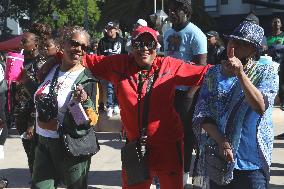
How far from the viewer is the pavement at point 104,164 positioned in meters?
6.55

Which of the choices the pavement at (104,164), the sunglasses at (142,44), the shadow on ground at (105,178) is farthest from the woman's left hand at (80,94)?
the shadow on ground at (105,178)

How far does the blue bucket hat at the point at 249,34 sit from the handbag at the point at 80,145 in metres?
1.39

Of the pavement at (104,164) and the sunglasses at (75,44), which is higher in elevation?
the sunglasses at (75,44)

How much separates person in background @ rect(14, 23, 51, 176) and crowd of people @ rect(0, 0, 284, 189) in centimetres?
75

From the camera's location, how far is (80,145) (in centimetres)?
416

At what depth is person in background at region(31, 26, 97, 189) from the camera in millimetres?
4172

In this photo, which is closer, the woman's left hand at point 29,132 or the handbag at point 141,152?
the handbag at point 141,152

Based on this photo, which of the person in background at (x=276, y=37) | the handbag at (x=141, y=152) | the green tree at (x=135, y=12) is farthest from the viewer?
the green tree at (x=135, y=12)

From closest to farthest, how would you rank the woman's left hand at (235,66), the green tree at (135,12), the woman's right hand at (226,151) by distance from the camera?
the woman's left hand at (235,66), the woman's right hand at (226,151), the green tree at (135,12)

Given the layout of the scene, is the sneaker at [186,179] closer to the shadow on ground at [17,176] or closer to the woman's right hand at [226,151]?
the shadow on ground at [17,176]

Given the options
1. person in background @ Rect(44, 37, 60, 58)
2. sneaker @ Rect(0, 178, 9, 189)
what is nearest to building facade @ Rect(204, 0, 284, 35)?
sneaker @ Rect(0, 178, 9, 189)

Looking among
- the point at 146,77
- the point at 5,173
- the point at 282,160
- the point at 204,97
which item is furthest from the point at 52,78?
the point at 282,160

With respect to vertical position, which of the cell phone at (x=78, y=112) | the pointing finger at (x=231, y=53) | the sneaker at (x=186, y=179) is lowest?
the sneaker at (x=186, y=179)

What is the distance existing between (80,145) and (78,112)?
279 millimetres
